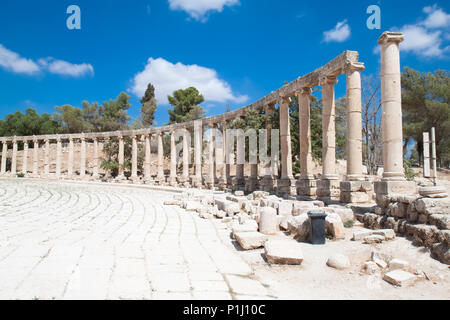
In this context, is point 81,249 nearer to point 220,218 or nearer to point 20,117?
point 220,218

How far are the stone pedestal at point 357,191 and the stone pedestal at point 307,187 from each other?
327 cm

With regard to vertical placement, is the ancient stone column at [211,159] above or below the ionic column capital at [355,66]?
below

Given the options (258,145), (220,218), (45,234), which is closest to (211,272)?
(45,234)

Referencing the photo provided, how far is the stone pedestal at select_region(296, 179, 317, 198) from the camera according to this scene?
46.3 ft

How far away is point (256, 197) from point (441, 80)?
24.5 meters

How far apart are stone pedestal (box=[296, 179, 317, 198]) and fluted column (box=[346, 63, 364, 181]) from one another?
2875mm

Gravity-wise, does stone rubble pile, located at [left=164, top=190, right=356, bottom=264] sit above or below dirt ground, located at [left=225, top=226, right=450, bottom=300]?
above

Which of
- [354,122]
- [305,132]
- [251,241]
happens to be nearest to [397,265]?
[251,241]

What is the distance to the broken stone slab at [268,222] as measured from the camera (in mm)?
7414

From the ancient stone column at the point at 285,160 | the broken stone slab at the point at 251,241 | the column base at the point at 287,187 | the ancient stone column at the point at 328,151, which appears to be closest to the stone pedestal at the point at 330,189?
the ancient stone column at the point at 328,151

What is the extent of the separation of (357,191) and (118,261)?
857 centimetres

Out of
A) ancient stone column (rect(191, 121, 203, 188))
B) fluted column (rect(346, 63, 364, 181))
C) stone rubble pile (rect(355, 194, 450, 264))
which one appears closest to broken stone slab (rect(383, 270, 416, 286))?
stone rubble pile (rect(355, 194, 450, 264))

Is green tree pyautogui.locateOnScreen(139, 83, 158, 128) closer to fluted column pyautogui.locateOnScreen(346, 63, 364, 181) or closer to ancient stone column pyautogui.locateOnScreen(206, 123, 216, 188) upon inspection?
ancient stone column pyautogui.locateOnScreen(206, 123, 216, 188)

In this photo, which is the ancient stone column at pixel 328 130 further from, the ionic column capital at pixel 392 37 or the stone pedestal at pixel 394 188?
the stone pedestal at pixel 394 188
